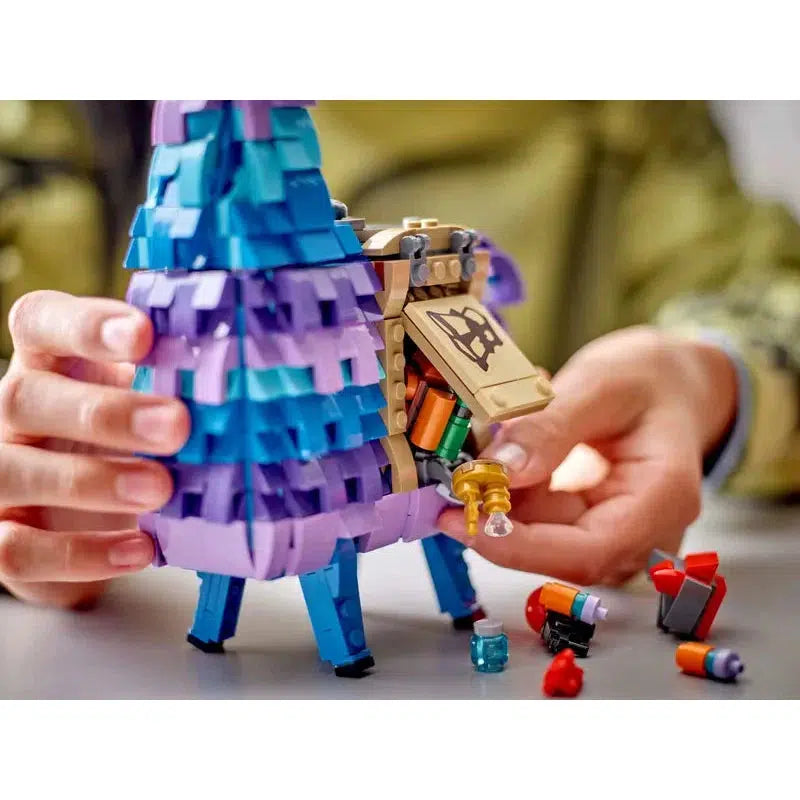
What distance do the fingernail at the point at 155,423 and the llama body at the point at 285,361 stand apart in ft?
0.06

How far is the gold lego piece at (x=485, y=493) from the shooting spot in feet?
2.85

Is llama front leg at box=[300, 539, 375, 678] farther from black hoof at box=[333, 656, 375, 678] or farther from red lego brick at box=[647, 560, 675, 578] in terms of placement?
red lego brick at box=[647, 560, 675, 578]

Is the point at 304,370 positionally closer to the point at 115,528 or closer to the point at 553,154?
the point at 115,528

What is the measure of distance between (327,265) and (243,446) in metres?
0.15

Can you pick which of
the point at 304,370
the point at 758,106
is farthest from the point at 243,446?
the point at 758,106

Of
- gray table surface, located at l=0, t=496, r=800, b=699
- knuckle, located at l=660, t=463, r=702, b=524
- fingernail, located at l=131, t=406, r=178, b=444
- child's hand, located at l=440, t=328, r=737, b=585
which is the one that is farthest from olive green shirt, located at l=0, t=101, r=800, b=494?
fingernail, located at l=131, t=406, r=178, b=444

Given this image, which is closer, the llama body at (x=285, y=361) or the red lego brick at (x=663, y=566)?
the llama body at (x=285, y=361)

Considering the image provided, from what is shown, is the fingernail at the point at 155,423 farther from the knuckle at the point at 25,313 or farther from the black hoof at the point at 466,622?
the black hoof at the point at 466,622

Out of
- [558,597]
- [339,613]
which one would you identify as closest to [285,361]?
[339,613]

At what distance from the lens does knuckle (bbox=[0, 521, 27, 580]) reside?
0.90 metres

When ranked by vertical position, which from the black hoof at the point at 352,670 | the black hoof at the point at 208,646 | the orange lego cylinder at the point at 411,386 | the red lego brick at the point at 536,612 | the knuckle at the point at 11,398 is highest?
the orange lego cylinder at the point at 411,386

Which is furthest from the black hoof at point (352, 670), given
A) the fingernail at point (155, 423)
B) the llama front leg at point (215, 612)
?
the fingernail at point (155, 423)

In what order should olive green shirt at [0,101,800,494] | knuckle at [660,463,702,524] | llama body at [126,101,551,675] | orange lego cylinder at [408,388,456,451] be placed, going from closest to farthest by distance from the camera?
llama body at [126,101,551,675], orange lego cylinder at [408,388,456,451], knuckle at [660,463,702,524], olive green shirt at [0,101,800,494]

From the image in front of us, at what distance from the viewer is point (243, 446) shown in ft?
2.64
